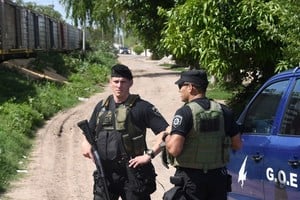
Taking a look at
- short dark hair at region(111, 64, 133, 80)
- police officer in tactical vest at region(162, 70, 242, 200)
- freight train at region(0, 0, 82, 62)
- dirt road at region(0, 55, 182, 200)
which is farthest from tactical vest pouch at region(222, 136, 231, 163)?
freight train at region(0, 0, 82, 62)

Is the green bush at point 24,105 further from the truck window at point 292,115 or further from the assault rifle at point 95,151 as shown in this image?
the truck window at point 292,115

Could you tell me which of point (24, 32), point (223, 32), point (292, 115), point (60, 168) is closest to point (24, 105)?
point (60, 168)

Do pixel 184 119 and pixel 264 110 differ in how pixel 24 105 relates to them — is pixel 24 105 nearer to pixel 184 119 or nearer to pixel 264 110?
pixel 264 110

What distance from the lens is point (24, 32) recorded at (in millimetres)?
27438

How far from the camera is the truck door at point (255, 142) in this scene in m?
4.75

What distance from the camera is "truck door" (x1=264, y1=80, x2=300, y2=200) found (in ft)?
13.7

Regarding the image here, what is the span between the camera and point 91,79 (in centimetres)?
2888

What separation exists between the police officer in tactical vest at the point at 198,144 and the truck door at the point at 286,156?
0.45 m

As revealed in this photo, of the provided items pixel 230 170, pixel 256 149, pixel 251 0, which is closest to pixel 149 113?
pixel 256 149

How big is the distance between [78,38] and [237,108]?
170ft

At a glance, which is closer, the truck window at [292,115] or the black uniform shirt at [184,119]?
the black uniform shirt at [184,119]

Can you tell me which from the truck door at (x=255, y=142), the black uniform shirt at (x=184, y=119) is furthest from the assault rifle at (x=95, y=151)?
the truck door at (x=255, y=142)

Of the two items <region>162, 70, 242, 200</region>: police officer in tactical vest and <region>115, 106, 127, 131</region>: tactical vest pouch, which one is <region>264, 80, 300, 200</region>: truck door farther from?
<region>115, 106, 127, 131</region>: tactical vest pouch

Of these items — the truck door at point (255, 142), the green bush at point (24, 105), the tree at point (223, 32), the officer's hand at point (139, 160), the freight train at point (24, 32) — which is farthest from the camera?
the freight train at point (24, 32)
